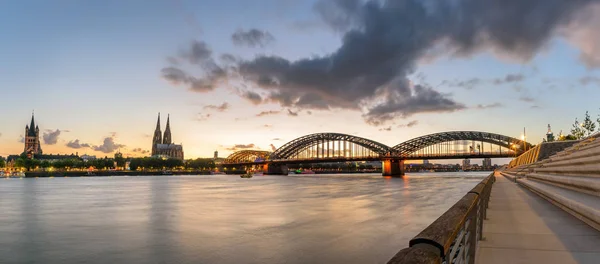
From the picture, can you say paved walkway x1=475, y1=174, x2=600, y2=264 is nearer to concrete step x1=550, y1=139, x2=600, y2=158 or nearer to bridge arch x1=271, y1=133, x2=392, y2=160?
concrete step x1=550, y1=139, x2=600, y2=158

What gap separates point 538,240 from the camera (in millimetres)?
7730

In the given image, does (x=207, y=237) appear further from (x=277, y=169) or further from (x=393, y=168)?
(x=277, y=169)

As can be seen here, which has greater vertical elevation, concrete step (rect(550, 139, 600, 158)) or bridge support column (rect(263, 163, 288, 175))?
concrete step (rect(550, 139, 600, 158))

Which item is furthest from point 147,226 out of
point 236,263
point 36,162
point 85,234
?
point 36,162

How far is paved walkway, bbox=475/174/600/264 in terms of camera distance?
6.24m

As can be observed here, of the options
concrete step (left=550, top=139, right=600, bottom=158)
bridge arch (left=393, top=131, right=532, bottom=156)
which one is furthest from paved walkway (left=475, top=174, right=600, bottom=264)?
bridge arch (left=393, top=131, right=532, bottom=156)

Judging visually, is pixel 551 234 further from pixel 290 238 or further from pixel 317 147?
pixel 317 147

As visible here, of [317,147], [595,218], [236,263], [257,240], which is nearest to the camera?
[595,218]

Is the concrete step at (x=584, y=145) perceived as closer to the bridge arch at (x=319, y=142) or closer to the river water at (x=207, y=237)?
the river water at (x=207, y=237)

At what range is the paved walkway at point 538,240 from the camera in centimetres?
624

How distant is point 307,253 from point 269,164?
545ft

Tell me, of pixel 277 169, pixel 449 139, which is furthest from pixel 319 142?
pixel 449 139

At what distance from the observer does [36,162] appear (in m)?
188

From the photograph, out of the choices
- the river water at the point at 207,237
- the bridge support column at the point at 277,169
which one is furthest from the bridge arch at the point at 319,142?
the river water at the point at 207,237
